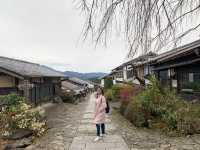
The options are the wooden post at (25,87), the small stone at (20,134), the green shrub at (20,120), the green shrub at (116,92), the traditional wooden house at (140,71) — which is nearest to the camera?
the small stone at (20,134)

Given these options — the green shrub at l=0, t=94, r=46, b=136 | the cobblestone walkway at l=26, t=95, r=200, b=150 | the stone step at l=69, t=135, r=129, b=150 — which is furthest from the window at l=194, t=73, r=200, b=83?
the green shrub at l=0, t=94, r=46, b=136

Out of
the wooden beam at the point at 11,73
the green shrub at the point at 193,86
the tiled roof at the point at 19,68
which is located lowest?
the green shrub at the point at 193,86

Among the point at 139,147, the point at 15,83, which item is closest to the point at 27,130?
the point at 139,147

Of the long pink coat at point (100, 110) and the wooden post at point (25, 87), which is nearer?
the long pink coat at point (100, 110)

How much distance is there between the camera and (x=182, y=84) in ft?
57.0

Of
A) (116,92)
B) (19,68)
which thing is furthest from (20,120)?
(116,92)

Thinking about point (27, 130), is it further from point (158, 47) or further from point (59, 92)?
point (59, 92)

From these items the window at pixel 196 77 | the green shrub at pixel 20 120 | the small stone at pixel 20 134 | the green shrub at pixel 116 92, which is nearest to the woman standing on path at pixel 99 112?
the green shrub at pixel 20 120

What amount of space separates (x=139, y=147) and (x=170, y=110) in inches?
138

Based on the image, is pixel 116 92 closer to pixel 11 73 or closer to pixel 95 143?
pixel 11 73

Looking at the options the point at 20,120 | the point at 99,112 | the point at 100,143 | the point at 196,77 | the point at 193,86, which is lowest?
the point at 100,143

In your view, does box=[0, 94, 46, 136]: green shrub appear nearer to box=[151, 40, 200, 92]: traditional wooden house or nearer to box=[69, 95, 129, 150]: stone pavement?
box=[69, 95, 129, 150]: stone pavement

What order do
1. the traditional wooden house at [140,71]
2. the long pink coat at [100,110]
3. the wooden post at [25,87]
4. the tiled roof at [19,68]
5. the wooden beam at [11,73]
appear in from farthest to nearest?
the traditional wooden house at [140,71], the wooden post at [25,87], the tiled roof at [19,68], the wooden beam at [11,73], the long pink coat at [100,110]

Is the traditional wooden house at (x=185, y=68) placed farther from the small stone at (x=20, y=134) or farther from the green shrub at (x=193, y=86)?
the small stone at (x=20, y=134)
